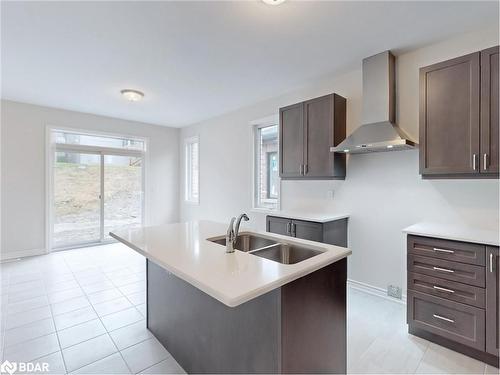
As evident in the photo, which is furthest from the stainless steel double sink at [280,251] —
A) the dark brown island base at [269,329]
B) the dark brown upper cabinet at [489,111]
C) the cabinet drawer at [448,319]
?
the dark brown upper cabinet at [489,111]

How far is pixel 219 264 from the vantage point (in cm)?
133

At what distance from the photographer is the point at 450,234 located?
1928mm

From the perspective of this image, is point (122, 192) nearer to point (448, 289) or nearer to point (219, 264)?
point (219, 264)

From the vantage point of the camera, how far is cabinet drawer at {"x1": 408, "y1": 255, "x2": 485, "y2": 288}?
1.81 metres

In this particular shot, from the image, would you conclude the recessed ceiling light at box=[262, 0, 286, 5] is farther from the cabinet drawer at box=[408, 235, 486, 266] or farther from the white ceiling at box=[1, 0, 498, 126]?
the cabinet drawer at box=[408, 235, 486, 266]

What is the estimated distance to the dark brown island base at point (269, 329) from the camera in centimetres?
119

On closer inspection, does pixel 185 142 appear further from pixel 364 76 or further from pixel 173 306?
pixel 173 306

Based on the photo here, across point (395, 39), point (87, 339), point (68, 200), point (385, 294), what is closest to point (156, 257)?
point (87, 339)

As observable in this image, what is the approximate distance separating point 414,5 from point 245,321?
2556 mm

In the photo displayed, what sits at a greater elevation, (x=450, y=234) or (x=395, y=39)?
(x=395, y=39)

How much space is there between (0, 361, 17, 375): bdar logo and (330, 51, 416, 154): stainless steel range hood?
10.9 feet

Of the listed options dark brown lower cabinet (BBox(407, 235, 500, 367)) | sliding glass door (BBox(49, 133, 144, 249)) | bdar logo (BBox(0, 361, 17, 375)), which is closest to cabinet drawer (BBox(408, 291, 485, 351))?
dark brown lower cabinet (BBox(407, 235, 500, 367))

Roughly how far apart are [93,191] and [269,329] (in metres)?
5.12

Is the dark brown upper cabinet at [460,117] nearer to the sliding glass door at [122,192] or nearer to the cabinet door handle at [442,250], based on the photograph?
the cabinet door handle at [442,250]
